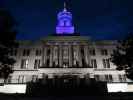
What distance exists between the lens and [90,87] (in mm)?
25328

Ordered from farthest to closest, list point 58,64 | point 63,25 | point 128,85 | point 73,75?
point 63,25, point 58,64, point 73,75, point 128,85

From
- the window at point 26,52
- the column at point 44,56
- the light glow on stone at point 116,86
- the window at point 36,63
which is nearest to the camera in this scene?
the light glow on stone at point 116,86

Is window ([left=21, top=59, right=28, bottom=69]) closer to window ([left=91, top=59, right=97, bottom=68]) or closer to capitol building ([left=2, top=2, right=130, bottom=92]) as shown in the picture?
capitol building ([left=2, top=2, right=130, bottom=92])

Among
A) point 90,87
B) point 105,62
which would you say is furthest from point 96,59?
point 90,87

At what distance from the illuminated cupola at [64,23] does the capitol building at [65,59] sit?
9.59 metres

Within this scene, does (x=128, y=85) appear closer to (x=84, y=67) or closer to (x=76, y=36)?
(x=84, y=67)

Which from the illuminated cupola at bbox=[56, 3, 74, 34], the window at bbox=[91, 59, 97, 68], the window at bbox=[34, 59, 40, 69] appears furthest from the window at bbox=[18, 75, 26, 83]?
the illuminated cupola at bbox=[56, 3, 74, 34]

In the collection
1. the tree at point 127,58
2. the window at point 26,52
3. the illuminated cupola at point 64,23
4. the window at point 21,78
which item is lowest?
the window at point 21,78

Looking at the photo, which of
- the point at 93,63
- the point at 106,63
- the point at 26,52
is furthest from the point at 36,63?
the point at 106,63

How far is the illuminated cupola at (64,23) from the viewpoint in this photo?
63.1 metres

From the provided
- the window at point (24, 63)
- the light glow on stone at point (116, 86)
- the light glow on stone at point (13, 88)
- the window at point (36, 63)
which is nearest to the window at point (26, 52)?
the window at point (24, 63)

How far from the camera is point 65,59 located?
5088cm

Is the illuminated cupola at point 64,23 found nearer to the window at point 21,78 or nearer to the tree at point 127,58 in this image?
the window at point 21,78

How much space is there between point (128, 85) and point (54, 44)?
2267 centimetres
